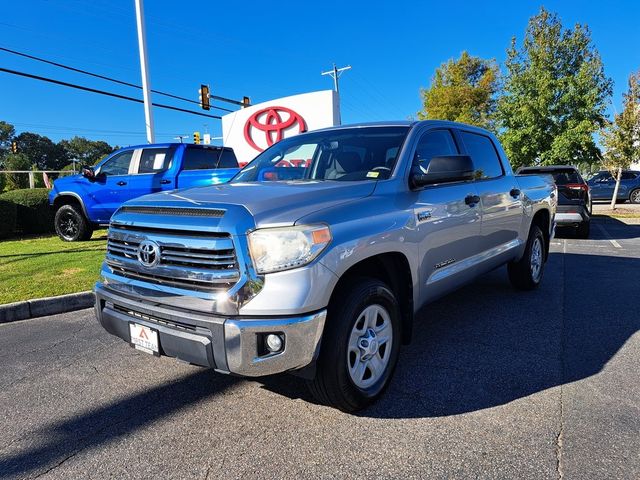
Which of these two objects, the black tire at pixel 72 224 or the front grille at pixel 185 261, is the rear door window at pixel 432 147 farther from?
the black tire at pixel 72 224

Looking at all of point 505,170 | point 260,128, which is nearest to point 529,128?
point 260,128

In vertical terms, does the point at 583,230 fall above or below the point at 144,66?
below

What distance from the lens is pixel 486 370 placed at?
135 inches

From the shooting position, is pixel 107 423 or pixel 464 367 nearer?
pixel 107 423

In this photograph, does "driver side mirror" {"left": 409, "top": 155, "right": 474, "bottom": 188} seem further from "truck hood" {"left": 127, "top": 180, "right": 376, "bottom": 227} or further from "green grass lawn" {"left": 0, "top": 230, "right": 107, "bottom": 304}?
"green grass lawn" {"left": 0, "top": 230, "right": 107, "bottom": 304}

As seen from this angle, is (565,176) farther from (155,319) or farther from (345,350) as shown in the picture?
(155,319)

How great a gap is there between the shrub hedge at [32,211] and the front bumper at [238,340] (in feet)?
37.2

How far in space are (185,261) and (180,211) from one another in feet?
1.03

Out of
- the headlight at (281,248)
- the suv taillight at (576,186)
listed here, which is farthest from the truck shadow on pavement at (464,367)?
the suv taillight at (576,186)

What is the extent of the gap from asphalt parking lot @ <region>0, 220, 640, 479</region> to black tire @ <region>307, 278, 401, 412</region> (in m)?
0.15

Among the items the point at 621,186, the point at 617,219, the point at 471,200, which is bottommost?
the point at 617,219

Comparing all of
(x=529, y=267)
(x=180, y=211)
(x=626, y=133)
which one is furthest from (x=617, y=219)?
(x=180, y=211)

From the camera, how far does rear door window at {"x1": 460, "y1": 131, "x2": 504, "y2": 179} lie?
4.51 m

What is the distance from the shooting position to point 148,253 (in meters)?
2.68
